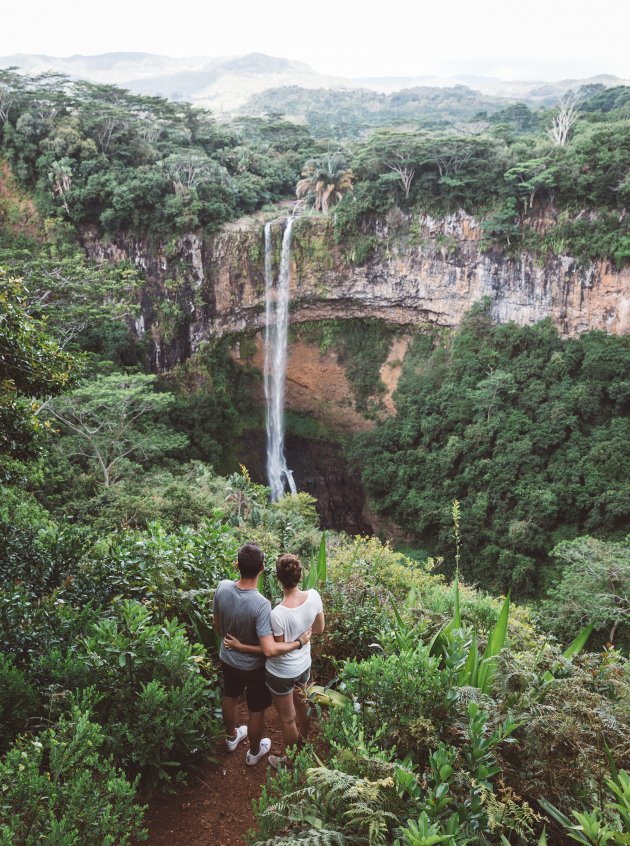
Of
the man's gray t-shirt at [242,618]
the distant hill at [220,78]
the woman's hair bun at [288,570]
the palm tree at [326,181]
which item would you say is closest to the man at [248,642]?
the man's gray t-shirt at [242,618]

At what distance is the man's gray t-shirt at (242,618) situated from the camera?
2.80 m

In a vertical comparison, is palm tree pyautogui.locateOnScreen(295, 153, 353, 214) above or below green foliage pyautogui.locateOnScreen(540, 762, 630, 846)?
above

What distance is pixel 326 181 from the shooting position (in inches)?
838

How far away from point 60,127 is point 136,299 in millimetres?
6566

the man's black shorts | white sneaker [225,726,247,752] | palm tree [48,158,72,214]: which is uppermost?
palm tree [48,158,72,214]

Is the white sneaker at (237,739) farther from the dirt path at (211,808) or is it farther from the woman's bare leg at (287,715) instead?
the woman's bare leg at (287,715)

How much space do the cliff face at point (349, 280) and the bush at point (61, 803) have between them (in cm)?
1971

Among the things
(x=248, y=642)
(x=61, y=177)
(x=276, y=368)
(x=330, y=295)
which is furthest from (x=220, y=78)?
(x=248, y=642)

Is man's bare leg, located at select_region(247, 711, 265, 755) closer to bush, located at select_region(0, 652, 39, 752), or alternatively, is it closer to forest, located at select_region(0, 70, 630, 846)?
forest, located at select_region(0, 70, 630, 846)

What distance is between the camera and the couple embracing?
9.18ft

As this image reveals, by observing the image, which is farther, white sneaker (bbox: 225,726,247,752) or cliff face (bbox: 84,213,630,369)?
cliff face (bbox: 84,213,630,369)

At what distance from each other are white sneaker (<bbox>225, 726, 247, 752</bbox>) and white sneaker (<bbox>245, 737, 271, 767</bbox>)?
0.09 metres

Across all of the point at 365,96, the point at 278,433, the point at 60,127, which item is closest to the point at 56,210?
the point at 60,127

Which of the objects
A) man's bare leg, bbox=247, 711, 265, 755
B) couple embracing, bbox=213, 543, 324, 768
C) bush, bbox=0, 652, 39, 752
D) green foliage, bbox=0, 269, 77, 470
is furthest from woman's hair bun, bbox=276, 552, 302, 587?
green foliage, bbox=0, 269, 77, 470
